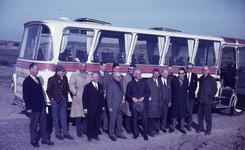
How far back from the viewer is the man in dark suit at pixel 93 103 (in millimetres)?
6426

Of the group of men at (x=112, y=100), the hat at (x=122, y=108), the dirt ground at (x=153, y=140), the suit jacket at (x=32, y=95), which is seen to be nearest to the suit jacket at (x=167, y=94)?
the group of men at (x=112, y=100)

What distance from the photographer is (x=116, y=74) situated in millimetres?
6809

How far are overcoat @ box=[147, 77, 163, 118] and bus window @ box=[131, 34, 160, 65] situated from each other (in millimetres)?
1871

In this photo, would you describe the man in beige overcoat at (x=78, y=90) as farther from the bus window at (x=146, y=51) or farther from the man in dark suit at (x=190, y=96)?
the man in dark suit at (x=190, y=96)

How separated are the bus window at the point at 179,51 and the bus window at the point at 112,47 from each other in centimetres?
198

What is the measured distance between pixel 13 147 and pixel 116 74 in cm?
320

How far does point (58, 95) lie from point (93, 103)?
3.14ft

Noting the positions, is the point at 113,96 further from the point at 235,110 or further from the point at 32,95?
the point at 235,110

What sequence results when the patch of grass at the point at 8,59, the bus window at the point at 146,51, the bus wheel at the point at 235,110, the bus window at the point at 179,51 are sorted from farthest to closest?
the patch of grass at the point at 8,59 → the bus wheel at the point at 235,110 → the bus window at the point at 179,51 → the bus window at the point at 146,51

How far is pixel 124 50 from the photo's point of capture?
882 cm

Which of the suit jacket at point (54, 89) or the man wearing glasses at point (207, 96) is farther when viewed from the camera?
the man wearing glasses at point (207, 96)

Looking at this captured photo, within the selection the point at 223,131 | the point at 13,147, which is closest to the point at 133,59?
the point at 223,131

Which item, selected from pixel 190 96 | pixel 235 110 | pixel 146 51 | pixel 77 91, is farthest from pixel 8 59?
pixel 190 96

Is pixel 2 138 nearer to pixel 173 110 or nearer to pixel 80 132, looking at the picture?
pixel 80 132
